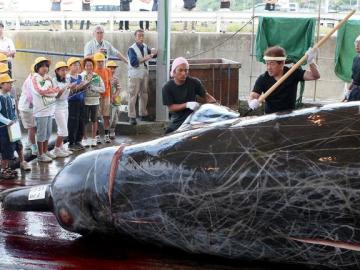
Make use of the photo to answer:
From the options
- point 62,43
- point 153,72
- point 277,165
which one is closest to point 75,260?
point 277,165

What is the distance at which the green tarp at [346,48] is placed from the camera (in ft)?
40.6

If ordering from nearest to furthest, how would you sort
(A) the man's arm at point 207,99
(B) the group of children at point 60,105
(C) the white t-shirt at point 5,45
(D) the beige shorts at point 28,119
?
(A) the man's arm at point 207,99 < (B) the group of children at point 60,105 < (D) the beige shorts at point 28,119 < (C) the white t-shirt at point 5,45

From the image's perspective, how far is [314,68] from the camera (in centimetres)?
593

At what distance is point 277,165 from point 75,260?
1801 mm

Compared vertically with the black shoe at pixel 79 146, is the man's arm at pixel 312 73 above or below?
above

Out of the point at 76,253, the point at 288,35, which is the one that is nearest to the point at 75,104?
the point at 76,253

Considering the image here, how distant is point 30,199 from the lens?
201 inches

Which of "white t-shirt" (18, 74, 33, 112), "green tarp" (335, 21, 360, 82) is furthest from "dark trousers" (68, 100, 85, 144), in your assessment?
"green tarp" (335, 21, 360, 82)

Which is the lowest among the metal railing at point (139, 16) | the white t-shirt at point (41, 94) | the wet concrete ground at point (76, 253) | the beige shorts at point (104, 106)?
the wet concrete ground at point (76, 253)

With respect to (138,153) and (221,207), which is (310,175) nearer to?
(221,207)

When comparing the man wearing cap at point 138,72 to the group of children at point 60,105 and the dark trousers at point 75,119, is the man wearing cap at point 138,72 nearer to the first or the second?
the group of children at point 60,105

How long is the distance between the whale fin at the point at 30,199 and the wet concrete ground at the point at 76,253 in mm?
253

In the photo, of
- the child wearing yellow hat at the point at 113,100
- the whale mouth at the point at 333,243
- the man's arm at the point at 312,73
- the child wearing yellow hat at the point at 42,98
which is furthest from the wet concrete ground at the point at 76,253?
the child wearing yellow hat at the point at 113,100

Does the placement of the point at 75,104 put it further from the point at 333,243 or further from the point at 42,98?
the point at 333,243
